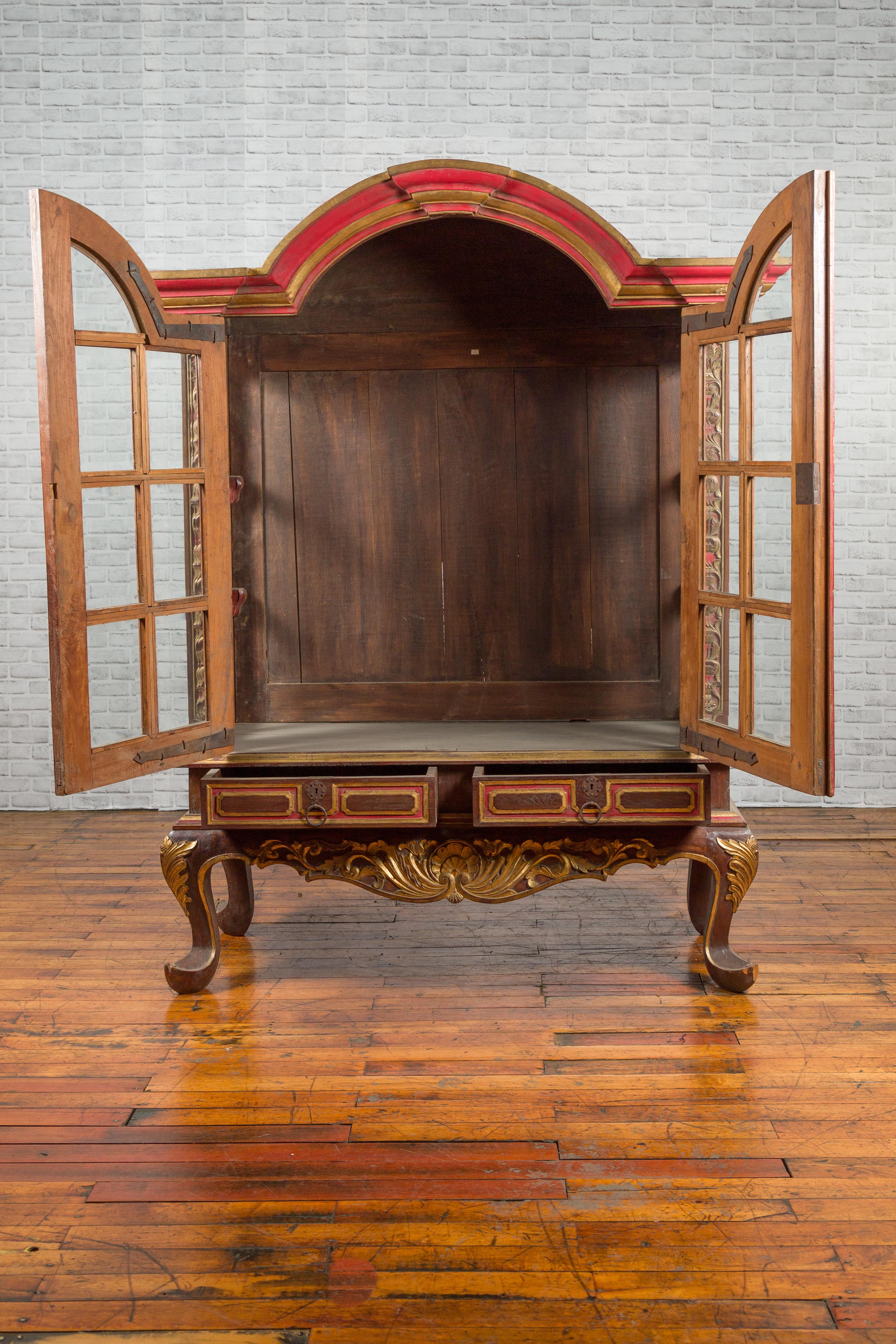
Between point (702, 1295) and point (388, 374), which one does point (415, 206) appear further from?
point (702, 1295)

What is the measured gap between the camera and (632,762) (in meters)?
3.20

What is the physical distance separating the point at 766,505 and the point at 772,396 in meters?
0.26

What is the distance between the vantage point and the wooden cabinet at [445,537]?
2.89 metres

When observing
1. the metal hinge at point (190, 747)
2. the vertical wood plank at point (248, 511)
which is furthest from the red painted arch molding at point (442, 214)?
the metal hinge at point (190, 747)

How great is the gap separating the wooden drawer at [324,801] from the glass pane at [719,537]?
0.89 meters

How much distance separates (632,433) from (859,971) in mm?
1699

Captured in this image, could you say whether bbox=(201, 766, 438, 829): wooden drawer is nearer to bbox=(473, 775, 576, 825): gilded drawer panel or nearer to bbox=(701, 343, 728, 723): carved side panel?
bbox=(473, 775, 576, 825): gilded drawer panel

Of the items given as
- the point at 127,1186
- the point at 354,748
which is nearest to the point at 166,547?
the point at 354,748

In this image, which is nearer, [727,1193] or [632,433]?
[727,1193]

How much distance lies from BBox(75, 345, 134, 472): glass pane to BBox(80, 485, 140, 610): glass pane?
0.22 feet

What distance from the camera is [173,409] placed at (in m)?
3.26

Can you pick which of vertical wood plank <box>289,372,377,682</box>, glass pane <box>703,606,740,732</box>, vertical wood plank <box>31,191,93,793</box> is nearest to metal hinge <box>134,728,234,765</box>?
vertical wood plank <box>31,191,93,793</box>

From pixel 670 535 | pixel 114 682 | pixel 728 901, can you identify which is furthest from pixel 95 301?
pixel 728 901

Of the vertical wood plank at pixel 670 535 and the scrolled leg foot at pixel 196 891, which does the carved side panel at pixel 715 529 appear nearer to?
the vertical wood plank at pixel 670 535
